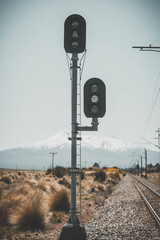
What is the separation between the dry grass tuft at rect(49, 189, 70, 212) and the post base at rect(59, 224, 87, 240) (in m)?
6.55

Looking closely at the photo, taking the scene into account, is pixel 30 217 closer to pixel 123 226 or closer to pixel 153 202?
pixel 123 226

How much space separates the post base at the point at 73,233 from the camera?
340 centimetres

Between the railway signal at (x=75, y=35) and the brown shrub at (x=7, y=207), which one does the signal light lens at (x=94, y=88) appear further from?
the brown shrub at (x=7, y=207)

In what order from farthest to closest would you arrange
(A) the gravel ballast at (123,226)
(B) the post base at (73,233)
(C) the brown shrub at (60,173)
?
1. (C) the brown shrub at (60,173)
2. (A) the gravel ballast at (123,226)
3. (B) the post base at (73,233)

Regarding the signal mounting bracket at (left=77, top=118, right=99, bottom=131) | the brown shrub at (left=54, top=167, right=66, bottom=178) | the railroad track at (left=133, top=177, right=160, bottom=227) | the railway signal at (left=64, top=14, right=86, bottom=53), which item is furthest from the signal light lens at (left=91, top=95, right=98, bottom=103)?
the brown shrub at (left=54, top=167, right=66, bottom=178)

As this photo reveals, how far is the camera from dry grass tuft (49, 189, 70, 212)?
9672 mm

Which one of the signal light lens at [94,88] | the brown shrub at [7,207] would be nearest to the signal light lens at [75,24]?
the signal light lens at [94,88]

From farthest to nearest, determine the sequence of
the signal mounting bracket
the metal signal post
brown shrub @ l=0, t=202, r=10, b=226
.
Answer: brown shrub @ l=0, t=202, r=10, b=226 → the signal mounting bracket → the metal signal post

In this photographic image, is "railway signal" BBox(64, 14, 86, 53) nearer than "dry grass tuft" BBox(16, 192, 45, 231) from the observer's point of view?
Yes

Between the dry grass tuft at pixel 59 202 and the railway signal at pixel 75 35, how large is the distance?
7.93 meters

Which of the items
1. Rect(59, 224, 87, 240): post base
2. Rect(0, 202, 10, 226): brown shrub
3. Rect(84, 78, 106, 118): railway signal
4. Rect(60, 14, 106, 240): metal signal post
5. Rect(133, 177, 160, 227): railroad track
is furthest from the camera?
Rect(133, 177, 160, 227): railroad track

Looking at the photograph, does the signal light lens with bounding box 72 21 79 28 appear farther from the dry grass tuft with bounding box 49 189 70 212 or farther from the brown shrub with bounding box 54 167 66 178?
the brown shrub with bounding box 54 167 66 178

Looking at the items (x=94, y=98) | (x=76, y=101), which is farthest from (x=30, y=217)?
(x=94, y=98)

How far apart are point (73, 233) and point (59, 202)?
265 inches
